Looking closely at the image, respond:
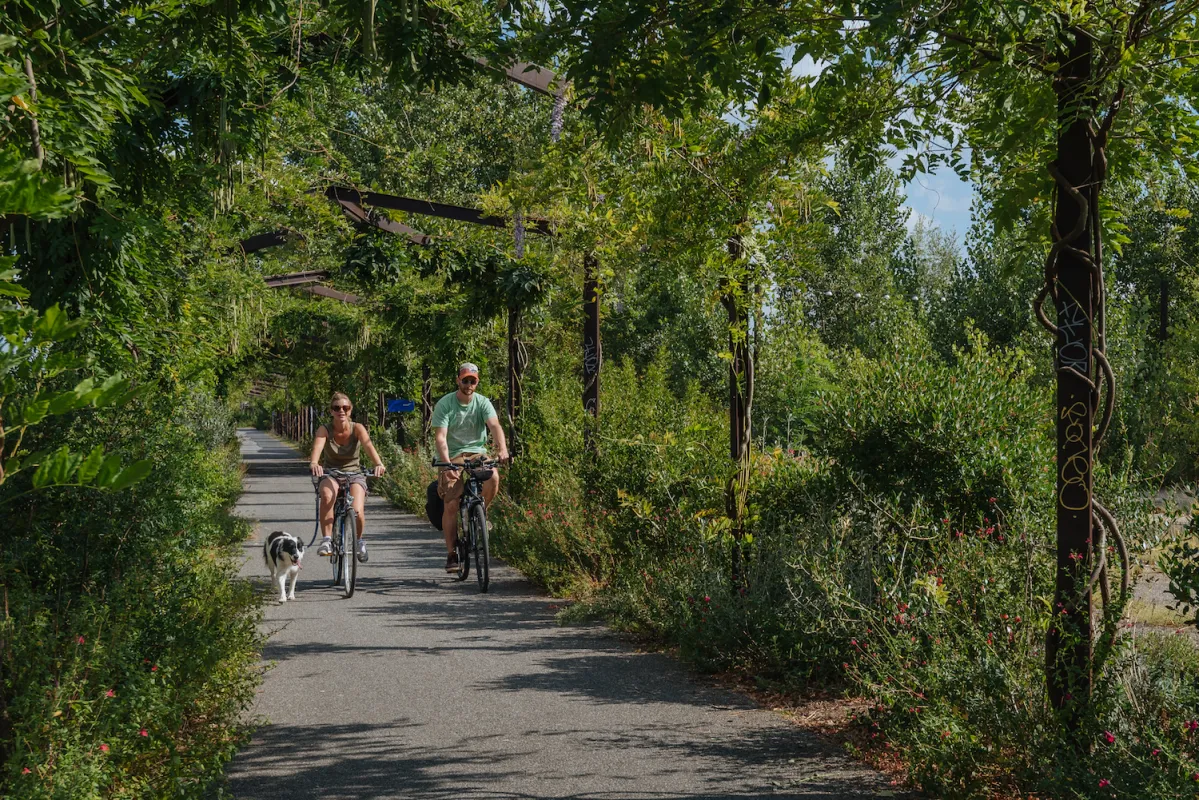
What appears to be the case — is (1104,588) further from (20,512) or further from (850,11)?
(20,512)

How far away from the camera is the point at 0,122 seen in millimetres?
3668

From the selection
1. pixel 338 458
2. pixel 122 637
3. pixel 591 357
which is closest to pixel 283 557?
pixel 338 458

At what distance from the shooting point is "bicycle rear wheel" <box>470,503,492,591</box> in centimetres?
1093

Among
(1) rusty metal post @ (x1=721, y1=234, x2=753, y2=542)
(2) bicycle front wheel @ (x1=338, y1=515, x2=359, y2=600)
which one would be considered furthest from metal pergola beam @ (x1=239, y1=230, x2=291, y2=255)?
(1) rusty metal post @ (x1=721, y1=234, x2=753, y2=542)

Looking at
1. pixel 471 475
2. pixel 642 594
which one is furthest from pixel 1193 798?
pixel 471 475

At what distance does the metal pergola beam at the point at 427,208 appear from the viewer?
14523 mm

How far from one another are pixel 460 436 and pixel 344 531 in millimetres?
1478

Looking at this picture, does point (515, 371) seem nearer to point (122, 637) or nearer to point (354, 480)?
point (354, 480)

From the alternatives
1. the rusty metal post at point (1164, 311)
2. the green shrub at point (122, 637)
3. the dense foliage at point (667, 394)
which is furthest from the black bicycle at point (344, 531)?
the rusty metal post at point (1164, 311)

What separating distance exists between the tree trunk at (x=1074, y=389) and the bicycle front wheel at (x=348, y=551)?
751 cm

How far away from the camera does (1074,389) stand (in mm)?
4664

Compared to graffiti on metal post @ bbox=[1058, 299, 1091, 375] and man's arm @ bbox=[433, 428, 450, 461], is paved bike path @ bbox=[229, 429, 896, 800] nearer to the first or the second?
man's arm @ bbox=[433, 428, 450, 461]

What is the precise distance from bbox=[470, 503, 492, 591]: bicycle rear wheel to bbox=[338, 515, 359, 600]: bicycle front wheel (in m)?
1.16

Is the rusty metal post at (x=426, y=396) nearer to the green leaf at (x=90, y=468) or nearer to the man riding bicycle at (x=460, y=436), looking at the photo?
the man riding bicycle at (x=460, y=436)
